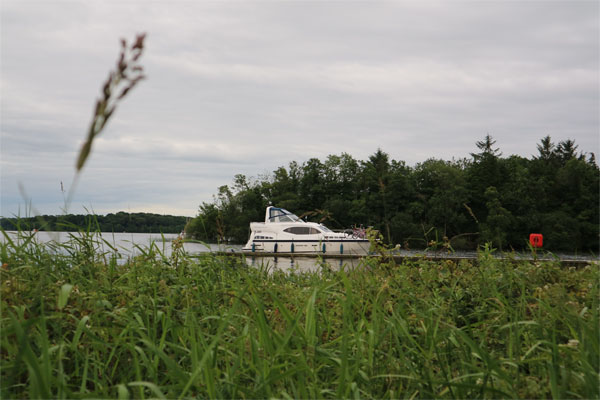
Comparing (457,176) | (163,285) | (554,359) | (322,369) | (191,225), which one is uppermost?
(457,176)

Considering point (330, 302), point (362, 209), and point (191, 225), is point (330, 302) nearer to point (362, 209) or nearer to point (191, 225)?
point (191, 225)

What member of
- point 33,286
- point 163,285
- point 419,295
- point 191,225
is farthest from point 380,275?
point 33,286

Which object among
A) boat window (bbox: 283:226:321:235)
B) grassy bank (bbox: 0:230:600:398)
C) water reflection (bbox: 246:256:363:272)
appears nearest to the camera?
grassy bank (bbox: 0:230:600:398)

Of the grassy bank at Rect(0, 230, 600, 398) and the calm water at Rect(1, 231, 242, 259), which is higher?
the calm water at Rect(1, 231, 242, 259)

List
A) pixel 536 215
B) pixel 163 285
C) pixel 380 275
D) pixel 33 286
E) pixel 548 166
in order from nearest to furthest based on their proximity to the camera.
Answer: pixel 33 286, pixel 163 285, pixel 380 275, pixel 536 215, pixel 548 166

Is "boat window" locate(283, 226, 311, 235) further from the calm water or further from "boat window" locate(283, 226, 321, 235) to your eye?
the calm water

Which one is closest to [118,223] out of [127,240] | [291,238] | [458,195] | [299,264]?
[127,240]

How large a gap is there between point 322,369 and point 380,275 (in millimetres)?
1758

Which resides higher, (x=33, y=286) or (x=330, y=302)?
(x=33, y=286)

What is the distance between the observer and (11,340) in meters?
1.81

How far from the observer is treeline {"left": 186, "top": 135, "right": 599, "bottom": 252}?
174 feet

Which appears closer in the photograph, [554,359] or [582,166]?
[554,359]

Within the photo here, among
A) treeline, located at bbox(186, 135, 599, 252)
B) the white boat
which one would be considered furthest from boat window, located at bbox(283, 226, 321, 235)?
treeline, located at bbox(186, 135, 599, 252)

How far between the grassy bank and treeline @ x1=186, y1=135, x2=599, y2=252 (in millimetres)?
43235
